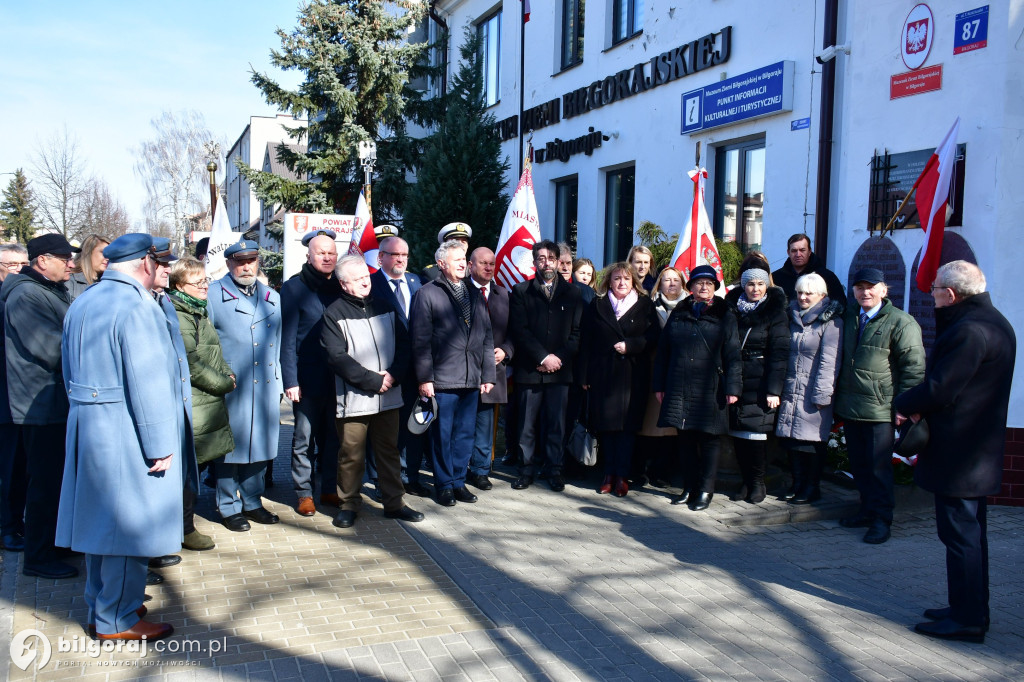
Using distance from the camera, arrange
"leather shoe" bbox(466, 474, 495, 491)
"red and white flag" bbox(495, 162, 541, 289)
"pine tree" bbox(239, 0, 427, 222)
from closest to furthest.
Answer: "leather shoe" bbox(466, 474, 495, 491) < "red and white flag" bbox(495, 162, 541, 289) < "pine tree" bbox(239, 0, 427, 222)

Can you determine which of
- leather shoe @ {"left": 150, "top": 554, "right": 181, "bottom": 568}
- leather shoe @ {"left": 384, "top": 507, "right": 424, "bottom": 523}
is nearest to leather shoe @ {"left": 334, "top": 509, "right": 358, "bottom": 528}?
leather shoe @ {"left": 384, "top": 507, "right": 424, "bottom": 523}

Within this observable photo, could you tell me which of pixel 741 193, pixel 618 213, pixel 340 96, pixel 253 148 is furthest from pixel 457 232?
pixel 253 148

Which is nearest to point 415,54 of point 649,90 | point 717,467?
point 649,90

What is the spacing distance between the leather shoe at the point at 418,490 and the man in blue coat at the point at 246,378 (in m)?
1.27

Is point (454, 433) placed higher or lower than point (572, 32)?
lower

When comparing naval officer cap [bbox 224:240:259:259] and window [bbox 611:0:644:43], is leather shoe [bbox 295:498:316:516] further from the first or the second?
window [bbox 611:0:644:43]

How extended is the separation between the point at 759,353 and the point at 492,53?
13076 millimetres

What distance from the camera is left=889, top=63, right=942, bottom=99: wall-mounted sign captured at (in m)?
7.10

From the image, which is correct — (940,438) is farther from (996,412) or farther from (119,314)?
(119,314)

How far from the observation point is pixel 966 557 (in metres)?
4.27

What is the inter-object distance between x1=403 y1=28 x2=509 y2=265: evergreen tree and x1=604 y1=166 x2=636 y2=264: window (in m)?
2.03

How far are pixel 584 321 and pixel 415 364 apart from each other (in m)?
1.59

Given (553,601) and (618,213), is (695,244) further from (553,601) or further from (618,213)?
(553,601)

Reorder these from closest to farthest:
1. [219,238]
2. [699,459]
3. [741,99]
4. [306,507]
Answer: [306,507] → [699,459] → [741,99] → [219,238]
